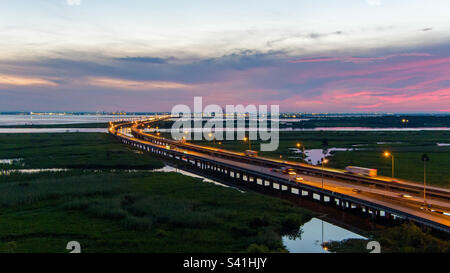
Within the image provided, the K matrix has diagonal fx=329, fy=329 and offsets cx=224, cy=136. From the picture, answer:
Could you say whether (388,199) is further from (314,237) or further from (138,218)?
(138,218)

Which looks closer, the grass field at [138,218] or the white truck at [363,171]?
the grass field at [138,218]

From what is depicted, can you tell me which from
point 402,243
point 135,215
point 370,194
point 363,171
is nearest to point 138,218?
point 135,215

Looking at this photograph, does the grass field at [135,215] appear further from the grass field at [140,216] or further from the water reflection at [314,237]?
the water reflection at [314,237]

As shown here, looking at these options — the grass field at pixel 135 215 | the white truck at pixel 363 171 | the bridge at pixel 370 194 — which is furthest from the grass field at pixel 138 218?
the white truck at pixel 363 171

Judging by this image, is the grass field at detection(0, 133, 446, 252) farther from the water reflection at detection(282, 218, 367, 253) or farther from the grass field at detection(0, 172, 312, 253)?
the water reflection at detection(282, 218, 367, 253)

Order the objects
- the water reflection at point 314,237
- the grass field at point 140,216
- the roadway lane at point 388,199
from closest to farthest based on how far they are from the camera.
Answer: the grass field at point 140,216 → the water reflection at point 314,237 → the roadway lane at point 388,199
